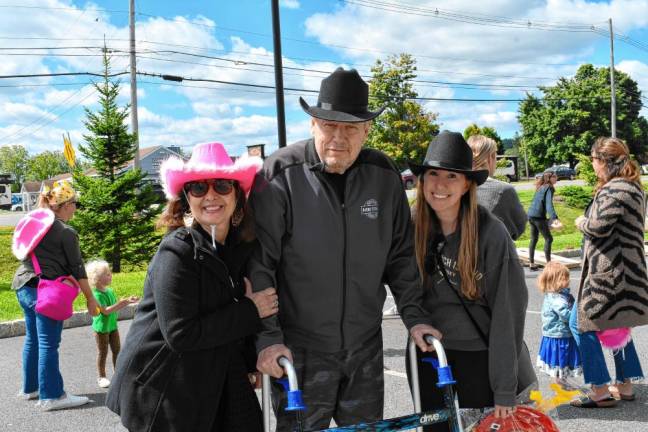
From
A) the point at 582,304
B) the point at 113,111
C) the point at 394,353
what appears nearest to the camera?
the point at 582,304

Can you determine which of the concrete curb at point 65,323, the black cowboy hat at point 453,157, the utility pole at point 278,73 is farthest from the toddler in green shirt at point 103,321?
the black cowboy hat at point 453,157

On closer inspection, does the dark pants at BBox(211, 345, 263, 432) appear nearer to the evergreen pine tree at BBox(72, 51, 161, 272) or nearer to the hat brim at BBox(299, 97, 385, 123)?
the hat brim at BBox(299, 97, 385, 123)

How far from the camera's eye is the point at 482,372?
289 centimetres

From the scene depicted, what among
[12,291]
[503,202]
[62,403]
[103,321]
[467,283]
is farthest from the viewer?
[12,291]

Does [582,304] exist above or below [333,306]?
below

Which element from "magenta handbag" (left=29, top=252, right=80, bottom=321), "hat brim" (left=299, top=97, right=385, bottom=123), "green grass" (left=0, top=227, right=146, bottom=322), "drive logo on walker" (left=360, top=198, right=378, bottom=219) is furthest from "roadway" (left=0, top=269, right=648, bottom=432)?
"hat brim" (left=299, top=97, right=385, bottom=123)

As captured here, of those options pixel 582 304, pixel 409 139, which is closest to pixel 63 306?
pixel 582 304

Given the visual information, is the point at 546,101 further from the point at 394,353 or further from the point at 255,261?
the point at 255,261

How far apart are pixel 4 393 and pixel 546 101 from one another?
58423 mm

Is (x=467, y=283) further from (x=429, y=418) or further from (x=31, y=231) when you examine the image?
(x=31, y=231)

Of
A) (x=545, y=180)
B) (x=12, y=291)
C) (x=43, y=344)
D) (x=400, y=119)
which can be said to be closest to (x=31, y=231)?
(x=43, y=344)

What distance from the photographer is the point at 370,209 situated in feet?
9.11

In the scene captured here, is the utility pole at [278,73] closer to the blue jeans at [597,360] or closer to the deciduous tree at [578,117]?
the blue jeans at [597,360]

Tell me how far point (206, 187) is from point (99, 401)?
3.62 m
